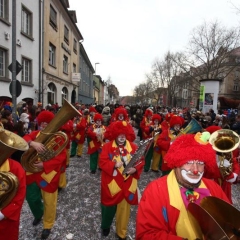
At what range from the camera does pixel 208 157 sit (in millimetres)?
1923

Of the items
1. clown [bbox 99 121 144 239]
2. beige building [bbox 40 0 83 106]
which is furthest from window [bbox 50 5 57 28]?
clown [bbox 99 121 144 239]

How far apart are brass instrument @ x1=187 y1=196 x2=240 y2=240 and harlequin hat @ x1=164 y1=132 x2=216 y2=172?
0.50 metres

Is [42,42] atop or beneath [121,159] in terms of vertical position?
atop

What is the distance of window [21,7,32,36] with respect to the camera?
12.9 m

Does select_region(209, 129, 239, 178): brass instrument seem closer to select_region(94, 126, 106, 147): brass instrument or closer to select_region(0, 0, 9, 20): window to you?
select_region(94, 126, 106, 147): brass instrument

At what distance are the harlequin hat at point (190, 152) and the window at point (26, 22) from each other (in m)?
13.4

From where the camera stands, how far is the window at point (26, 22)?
12875 millimetres

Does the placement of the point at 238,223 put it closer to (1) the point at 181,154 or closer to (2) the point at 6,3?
(1) the point at 181,154

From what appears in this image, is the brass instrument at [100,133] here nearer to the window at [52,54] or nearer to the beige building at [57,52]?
the beige building at [57,52]

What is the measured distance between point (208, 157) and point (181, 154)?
24 centimetres

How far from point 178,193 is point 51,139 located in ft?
6.91

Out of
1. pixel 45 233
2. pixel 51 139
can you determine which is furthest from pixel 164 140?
pixel 45 233

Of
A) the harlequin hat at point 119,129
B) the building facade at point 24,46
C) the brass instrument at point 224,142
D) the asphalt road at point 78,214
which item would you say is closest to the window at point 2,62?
the building facade at point 24,46

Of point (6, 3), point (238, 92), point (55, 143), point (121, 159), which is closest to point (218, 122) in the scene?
point (121, 159)
